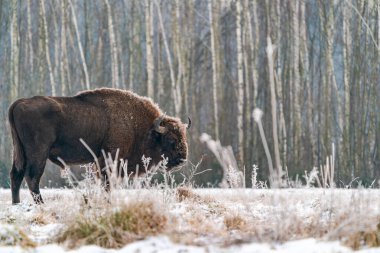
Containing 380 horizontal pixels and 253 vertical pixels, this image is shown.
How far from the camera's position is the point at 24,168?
10266mm

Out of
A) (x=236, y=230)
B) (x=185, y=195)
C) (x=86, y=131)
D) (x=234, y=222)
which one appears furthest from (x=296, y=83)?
(x=236, y=230)

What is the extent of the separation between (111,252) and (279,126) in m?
15.6

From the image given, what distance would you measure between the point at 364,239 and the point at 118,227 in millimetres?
1954

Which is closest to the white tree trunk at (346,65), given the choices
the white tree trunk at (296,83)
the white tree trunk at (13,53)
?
the white tree trunk at (296,83)

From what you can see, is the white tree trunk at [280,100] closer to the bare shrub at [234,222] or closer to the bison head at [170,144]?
the bison head at [170,144]

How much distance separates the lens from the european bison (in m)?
10.1

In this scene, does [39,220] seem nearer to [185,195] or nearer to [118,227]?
[118,227]

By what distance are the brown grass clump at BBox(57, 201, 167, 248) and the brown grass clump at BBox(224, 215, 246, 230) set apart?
1.11 meters

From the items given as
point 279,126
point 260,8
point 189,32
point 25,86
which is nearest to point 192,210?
point 279,126

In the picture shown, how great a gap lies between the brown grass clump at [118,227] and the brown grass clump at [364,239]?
1513 mm

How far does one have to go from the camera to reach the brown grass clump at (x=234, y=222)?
22.7ft

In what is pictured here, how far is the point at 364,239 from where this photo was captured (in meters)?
5.63

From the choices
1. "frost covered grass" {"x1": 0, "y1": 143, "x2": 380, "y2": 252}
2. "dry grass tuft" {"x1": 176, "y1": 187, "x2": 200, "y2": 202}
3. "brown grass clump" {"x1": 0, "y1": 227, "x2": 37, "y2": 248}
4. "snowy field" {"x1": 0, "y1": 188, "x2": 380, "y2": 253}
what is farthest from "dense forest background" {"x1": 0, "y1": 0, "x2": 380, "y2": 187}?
"brown grass clump" {"x1": 0, "y1": 227, "x2": 37, "y2": 248}

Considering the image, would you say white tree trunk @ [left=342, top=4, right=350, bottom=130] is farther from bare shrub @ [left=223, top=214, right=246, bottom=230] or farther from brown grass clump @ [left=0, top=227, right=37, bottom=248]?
brown grass clump @ [left=0, top=227, right=37, bottom=248]
